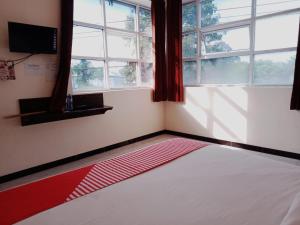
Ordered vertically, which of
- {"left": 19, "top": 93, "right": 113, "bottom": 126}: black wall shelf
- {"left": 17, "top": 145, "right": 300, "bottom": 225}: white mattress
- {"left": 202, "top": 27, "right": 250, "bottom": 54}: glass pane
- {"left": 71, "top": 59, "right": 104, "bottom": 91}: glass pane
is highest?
{"left": 202, "top": 27, "right": 250, "bottom": 54}: glass pane

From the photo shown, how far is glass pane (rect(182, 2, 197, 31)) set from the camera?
405 cm

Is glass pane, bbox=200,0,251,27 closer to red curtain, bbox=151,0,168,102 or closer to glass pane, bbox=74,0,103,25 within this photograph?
red curtain, bbox=151,0,168,102

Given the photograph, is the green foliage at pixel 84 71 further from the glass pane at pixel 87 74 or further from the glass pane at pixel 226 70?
the glass pane at pixel 226 70

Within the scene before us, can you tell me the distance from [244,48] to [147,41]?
1.79m

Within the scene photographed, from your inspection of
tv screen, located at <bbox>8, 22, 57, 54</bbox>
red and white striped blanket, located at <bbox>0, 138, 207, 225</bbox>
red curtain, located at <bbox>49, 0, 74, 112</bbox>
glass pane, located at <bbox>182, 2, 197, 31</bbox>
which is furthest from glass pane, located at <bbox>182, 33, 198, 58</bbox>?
red and white striped blanket, located at <bbox>0, 138, 207, 225</bbox>

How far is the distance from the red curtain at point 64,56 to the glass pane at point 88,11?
353 millimetres

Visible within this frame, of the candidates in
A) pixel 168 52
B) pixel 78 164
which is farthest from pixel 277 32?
pixel 78 164

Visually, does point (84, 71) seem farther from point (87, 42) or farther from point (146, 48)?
point (146, 48)

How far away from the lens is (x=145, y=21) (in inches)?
165

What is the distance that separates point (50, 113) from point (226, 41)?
3.01m

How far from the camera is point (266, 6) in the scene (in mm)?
3182

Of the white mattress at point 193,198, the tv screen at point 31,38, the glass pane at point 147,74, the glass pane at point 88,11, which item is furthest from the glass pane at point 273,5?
the tv screen at point 31,38

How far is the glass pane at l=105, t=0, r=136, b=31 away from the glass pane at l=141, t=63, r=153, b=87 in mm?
733

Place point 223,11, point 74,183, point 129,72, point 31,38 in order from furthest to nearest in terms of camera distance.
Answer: point 129,72
point 223,11
point 31,38
point 74,183
